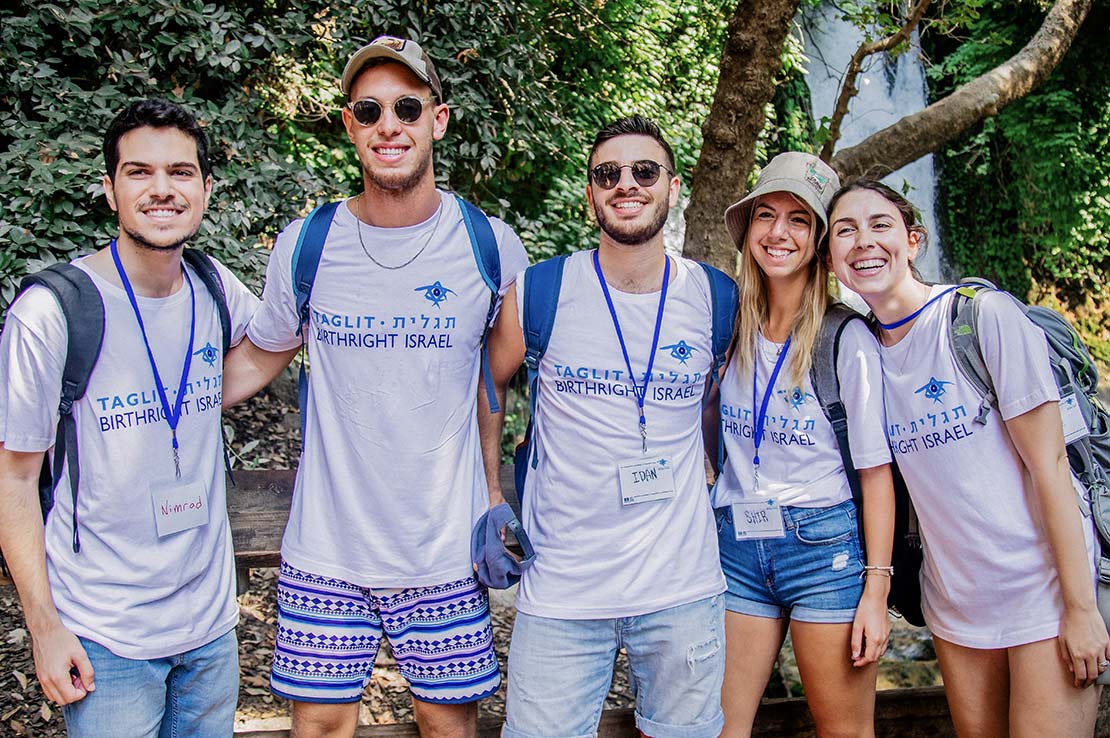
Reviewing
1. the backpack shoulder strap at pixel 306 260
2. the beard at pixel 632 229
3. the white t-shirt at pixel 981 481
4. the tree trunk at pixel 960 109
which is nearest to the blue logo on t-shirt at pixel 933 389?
the white t-shirt at pixel 981 481

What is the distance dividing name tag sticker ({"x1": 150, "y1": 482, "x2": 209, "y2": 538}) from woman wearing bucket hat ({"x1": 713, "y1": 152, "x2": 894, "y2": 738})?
5.02 ft

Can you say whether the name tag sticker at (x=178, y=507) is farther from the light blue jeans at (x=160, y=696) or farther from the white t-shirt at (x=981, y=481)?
the white t-shirt at (x=981, y=481)

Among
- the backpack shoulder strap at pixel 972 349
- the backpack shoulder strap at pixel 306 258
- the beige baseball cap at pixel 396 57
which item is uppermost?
the beige baseball cap at pixel 396 57

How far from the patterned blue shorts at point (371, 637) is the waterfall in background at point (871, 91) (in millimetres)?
11784

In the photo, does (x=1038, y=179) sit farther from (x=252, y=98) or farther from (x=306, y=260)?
(x=306, y=260)

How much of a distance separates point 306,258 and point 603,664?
149cm

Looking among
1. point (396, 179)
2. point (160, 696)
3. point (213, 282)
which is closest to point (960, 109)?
point (396, 179)

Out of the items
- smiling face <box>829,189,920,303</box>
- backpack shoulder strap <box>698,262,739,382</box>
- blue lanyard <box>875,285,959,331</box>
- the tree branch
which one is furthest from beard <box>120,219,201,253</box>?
the tree branch

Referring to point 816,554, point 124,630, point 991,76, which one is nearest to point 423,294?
A: point 124,630

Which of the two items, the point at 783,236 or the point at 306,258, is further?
the point at 783,236

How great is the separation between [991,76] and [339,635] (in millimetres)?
4856

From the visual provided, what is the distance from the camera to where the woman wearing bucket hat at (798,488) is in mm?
2781

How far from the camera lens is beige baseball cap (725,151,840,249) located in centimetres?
296

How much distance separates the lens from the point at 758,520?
112 inches
